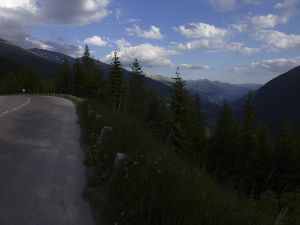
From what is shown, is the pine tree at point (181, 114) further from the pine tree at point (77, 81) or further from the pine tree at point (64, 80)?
the pine tree at point (64, 80)

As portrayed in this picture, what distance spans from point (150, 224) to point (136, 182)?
137 cm

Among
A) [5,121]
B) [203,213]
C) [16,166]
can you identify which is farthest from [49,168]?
[5,121]

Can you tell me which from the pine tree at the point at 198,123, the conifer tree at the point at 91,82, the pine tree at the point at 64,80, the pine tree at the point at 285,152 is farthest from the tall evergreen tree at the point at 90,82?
the pine tree at the point at 285,152

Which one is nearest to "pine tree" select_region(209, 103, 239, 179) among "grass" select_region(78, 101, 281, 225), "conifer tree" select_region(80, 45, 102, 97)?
"conifer tree" select_region(80, 45, 102, 97)

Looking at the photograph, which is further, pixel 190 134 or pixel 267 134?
pixel 190 134

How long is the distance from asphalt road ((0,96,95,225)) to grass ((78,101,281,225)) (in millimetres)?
404

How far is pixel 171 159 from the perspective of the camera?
7906 millimetres

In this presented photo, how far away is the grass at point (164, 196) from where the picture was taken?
5086mm

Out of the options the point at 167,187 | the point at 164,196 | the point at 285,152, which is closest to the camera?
the point at 164,196

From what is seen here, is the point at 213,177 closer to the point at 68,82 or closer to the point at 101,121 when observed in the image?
the point at 101,121

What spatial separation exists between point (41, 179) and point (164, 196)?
3637mm

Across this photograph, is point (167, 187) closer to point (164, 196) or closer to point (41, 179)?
point (164, 196)

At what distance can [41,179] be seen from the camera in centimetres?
845

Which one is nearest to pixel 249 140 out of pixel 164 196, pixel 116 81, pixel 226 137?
pixel 226 137
